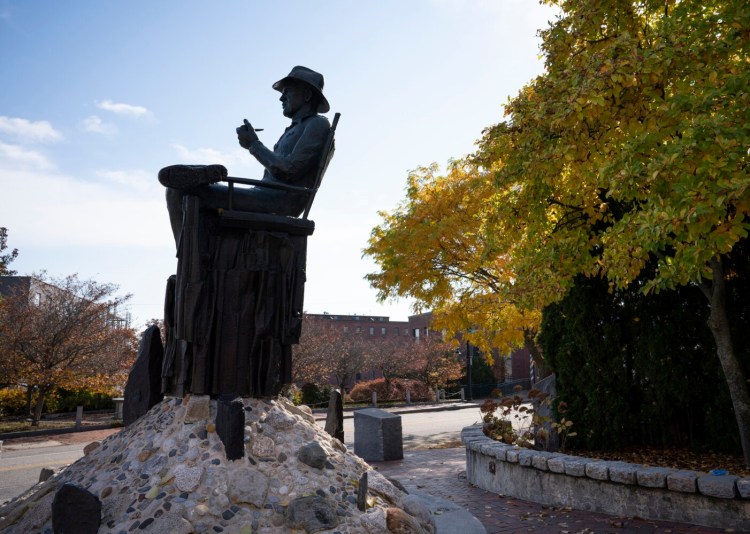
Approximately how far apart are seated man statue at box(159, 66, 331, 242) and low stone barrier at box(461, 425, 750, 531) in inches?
177

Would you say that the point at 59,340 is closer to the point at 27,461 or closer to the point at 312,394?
the point at 27,461

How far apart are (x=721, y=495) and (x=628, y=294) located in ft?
10.6

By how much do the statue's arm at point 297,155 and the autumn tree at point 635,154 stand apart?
2.83m

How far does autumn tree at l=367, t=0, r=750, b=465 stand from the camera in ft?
15.6

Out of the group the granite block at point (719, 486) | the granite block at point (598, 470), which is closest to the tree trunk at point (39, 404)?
the granite block at point (598, 470)

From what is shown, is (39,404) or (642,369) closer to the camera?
(642,369)

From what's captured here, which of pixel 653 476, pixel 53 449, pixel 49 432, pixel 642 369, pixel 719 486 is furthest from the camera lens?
pixel 49 432

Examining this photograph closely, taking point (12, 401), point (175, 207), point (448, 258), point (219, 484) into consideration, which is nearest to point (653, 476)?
point (219, 484)

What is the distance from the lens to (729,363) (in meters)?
6.25

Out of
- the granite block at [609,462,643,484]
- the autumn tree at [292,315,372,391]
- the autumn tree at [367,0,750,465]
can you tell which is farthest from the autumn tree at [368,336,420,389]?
the granite block at [609,462,643,484]

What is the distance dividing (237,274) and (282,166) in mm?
974

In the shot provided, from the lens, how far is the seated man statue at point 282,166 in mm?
4262

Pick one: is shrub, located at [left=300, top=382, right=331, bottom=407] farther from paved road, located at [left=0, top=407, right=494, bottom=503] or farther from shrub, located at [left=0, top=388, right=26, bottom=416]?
shrub, located at [left=0, top=388, right=26, bottom=416]

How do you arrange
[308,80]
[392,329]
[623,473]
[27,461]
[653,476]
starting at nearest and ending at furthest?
[308,80]
[653,476]
[623,473]
[27,461]
[392,329]
